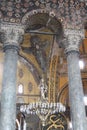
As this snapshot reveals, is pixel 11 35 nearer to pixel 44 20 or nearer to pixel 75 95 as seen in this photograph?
pixel 44 20

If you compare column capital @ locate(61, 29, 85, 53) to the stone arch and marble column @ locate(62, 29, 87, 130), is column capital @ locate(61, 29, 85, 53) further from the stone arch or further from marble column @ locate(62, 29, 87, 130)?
the stone arch

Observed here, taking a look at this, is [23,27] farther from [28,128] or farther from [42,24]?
[28,128]

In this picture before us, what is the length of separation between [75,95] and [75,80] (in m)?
0.47

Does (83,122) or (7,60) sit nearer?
(83,122)

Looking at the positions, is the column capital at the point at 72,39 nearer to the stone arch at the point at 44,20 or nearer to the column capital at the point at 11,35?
the stone arch at the point at 44,20

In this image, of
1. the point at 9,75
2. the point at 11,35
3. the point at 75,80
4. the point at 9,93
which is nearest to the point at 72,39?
the point at 75,80

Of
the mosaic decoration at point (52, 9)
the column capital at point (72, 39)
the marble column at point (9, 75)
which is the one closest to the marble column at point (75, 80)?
the column capital at point (72, 39)

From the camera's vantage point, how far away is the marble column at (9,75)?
6.66 m

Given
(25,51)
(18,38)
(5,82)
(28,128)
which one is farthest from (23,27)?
(28,128)

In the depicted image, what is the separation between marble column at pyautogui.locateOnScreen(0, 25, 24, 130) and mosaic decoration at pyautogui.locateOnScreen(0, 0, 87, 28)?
48 centimetres

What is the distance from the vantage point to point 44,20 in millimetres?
8781

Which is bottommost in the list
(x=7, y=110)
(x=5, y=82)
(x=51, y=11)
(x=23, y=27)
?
(x=7, y=110)

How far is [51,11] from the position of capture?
8.57 metres

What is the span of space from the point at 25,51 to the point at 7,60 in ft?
23.9
